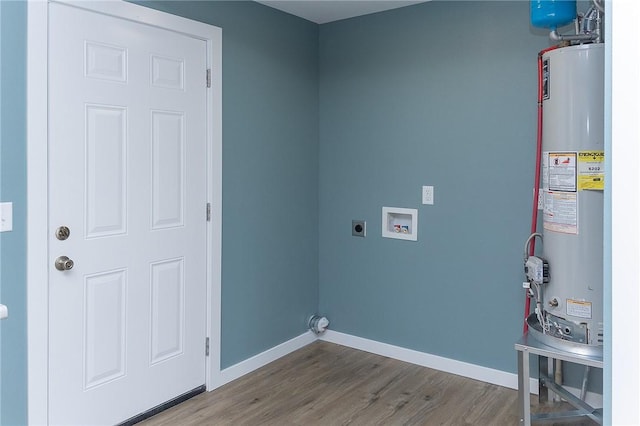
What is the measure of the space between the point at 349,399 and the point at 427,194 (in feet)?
4.62

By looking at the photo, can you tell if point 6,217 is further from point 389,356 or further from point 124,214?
point 389,356

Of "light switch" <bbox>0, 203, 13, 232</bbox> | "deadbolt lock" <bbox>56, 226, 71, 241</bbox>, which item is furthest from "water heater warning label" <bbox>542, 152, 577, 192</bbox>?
"light switch" <bbox>0, 203, 13, 232</bbox>

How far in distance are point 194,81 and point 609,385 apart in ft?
8.56

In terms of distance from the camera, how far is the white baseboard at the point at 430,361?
3141 mm

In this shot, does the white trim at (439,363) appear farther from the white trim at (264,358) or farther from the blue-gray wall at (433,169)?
the white trim at (264,358)

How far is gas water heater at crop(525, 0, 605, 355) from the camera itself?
7.13ft

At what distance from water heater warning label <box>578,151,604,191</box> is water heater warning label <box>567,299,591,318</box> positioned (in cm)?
50

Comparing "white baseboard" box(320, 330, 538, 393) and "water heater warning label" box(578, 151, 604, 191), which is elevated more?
"water heater warning label" box(578, 151, 604, 191)

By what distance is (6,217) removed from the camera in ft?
6.89

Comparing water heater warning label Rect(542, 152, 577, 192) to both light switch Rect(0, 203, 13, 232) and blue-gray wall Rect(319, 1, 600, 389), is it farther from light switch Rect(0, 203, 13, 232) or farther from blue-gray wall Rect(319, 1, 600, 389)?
light switch Rect(0, 203, 13, 232)

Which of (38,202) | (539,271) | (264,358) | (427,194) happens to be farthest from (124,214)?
(539,271)

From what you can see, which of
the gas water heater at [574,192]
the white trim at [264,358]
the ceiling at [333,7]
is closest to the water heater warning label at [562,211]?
the gas water heater at [574,192]

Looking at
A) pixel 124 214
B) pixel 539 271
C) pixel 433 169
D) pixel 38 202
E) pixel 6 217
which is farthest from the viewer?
pixel 433 169
